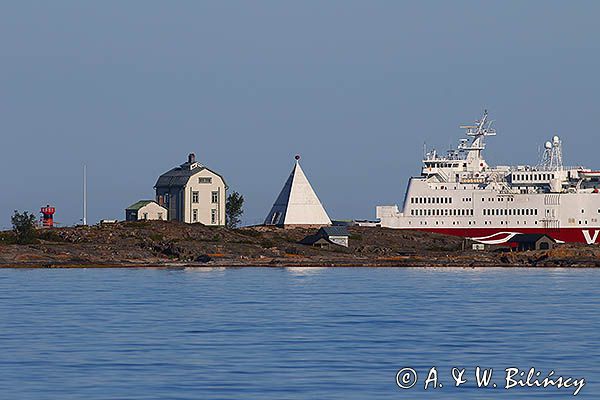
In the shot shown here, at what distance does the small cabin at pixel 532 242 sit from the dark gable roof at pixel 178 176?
21.2 m

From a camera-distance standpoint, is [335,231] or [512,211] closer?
[335,231]

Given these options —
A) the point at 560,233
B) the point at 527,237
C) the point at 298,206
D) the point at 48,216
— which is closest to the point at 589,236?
the point at 560,233

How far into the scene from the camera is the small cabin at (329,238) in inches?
3100

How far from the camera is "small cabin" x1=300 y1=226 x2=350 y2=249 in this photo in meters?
78.8

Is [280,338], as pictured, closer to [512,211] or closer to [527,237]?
[527,237]

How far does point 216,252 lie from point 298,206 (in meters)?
17.5

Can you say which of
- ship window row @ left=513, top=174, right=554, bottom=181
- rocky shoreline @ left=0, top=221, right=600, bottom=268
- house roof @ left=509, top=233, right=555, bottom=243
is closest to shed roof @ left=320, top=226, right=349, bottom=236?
rocky shoreline @ left=0, top=221, right=600, bottom=268

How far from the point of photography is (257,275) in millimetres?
59875

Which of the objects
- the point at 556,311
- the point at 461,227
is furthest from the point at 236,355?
the point at 461,227

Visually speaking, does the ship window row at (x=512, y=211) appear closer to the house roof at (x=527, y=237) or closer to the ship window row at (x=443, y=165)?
the house roof at (x=527, y=237)

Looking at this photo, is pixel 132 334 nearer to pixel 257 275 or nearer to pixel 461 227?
pixel 257 275

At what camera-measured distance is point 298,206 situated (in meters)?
90.3

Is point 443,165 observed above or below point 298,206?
above

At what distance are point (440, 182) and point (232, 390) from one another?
70.6 m
